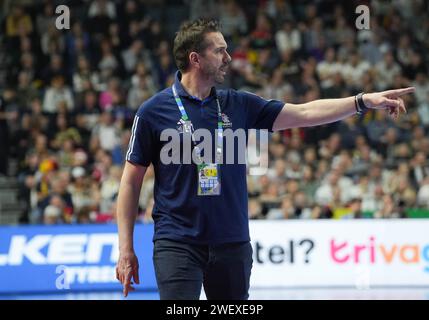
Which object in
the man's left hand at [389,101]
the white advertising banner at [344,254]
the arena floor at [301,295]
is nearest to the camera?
the man's left hand at [389,101]

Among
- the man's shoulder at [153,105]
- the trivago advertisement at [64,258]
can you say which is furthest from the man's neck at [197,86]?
the trivago advertisement at [64,258]

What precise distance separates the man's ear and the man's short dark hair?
2 centimetres

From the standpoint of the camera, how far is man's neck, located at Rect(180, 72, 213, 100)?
5324mm

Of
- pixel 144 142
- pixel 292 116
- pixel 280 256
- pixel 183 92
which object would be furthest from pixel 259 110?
pixel 280 256

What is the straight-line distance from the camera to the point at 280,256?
42.3 ft

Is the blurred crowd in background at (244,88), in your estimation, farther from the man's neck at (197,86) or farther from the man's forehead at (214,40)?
the man's forehead at (214,40)

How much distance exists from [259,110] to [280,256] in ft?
25.0

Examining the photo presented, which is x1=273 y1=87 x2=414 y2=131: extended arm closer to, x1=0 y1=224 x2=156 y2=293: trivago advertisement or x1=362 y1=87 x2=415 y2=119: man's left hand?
x1=362 y1=87 x2=415 y2=119: man's left hand

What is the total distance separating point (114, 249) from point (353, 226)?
3.45 metres

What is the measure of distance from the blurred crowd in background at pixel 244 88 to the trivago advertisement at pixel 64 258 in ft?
3.60

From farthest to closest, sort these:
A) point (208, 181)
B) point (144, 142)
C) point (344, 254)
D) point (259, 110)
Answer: point (344, 254) < point (259, 110) < point (144, 142) < point (208, 181)

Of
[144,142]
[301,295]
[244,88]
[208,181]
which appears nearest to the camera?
A: [208,181]

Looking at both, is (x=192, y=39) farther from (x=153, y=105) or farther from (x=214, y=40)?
(x=153, y=105)

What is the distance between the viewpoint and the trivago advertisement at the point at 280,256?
41.9ft
